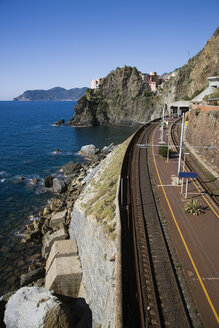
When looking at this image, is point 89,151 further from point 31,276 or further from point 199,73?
point 199,73

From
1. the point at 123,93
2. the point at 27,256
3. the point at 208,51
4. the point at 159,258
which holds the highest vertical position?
the point at 208,51

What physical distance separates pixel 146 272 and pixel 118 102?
126 metres

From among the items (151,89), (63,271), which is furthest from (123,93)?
(63,271)

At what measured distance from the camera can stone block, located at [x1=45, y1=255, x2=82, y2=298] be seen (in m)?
18.0

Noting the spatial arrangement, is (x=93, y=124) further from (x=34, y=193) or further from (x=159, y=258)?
(x=159, y=258)

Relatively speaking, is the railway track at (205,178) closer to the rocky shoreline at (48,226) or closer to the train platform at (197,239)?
the train platform at (197,239)

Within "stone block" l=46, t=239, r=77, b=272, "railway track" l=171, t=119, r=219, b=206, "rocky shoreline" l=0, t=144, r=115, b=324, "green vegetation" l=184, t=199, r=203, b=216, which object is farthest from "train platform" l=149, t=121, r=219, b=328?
"rocky shoreline" l=0, t=144, r=115, b=324

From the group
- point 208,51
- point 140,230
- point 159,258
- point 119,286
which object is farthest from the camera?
point 208,51

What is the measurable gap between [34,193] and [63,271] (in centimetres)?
2468

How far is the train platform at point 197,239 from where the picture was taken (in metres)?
11.3

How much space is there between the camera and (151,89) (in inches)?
5620

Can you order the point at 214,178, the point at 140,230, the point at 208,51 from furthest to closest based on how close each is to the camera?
the point at 208,51, the point at 214,178, the point at 140,230

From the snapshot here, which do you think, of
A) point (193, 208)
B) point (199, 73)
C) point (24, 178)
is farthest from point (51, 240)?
point (199, 73)

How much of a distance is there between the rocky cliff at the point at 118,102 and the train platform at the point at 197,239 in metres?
105
